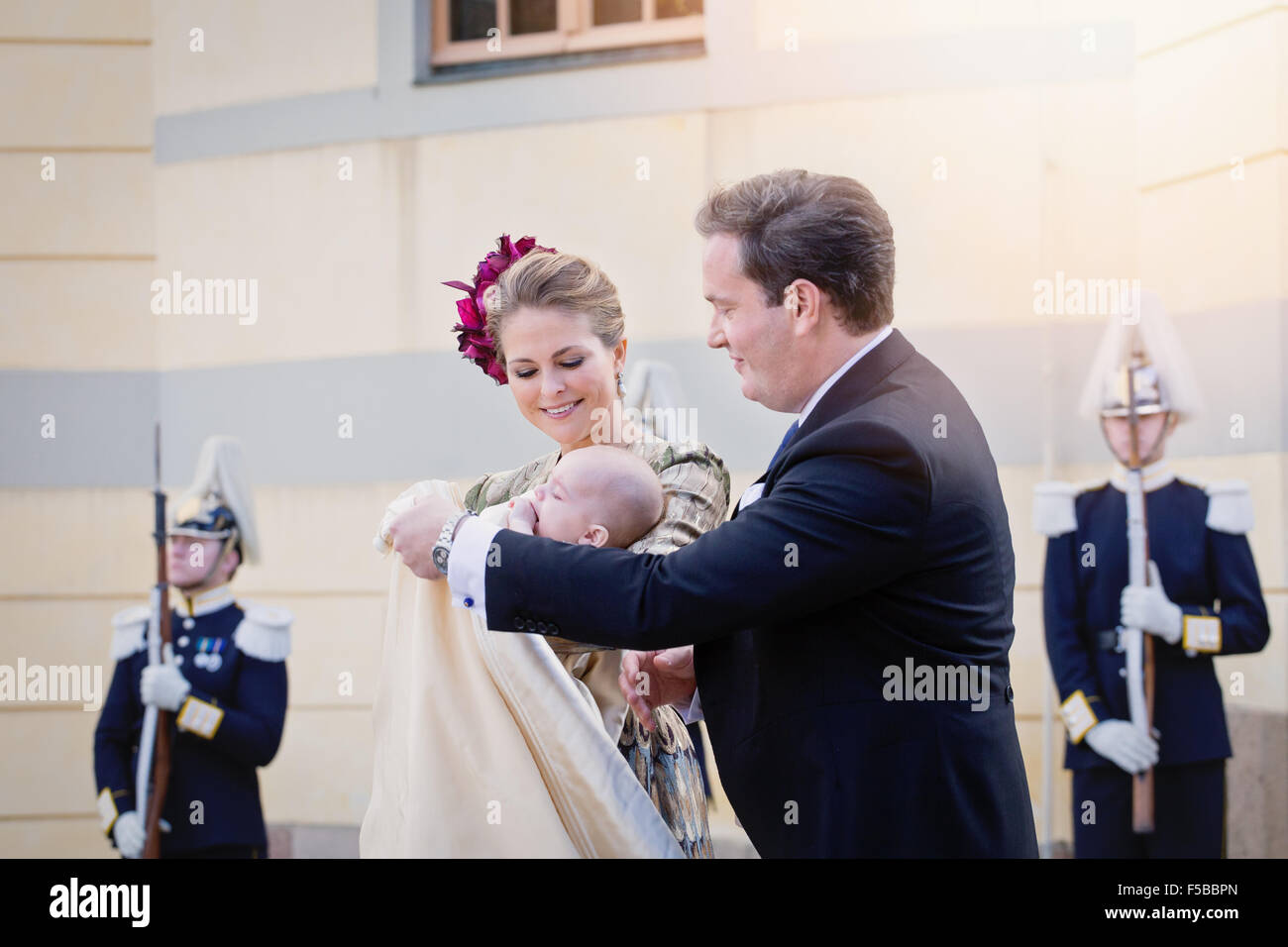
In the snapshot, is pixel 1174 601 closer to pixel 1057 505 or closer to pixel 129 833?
pixel 1057 505

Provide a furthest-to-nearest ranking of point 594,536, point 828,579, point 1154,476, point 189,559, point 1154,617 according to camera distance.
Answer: point 189,559, point 1154,476, point 1154,617, point 594,536, point 828,579

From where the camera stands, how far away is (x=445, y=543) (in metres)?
1.83

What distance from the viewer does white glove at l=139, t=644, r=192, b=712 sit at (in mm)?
3936

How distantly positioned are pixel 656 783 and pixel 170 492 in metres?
2.95

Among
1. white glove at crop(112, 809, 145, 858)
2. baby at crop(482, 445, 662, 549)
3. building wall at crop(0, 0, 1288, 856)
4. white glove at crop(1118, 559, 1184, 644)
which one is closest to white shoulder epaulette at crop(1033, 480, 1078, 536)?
building wall at crop(0, 0, 1288, 856)

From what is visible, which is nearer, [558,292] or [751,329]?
[751,329]

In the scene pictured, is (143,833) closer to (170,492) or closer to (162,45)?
(170,492)

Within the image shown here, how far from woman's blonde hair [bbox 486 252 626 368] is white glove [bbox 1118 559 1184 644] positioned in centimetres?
219

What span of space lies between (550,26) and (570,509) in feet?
9.76

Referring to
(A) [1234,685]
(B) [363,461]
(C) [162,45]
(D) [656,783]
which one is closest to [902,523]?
(D) [656,783]

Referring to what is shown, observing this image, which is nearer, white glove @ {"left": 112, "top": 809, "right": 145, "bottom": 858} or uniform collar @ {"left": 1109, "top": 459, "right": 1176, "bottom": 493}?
uniform collar @ {"left": 1109, "top": 459, "right": 1176, "bottom": 493}

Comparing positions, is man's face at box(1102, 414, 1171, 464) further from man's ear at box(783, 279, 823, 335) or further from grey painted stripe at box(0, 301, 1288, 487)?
man's ear at box(783, 279, 823, 335)

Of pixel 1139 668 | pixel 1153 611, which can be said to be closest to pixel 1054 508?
pixel 1153 611
